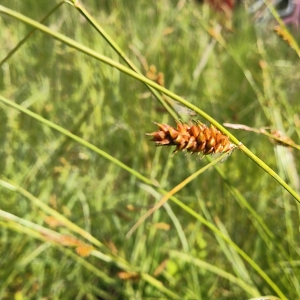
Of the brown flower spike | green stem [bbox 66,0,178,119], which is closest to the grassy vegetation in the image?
green stem [bbox 66,0,178,119]

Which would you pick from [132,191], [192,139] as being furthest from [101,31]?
[132,191]

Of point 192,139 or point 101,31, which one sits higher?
point 101,31

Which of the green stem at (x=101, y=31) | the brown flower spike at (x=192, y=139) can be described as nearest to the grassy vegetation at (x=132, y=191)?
the green stem at (x=101, y=31)

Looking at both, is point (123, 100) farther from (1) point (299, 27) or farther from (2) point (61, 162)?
(1) point (299, 27)

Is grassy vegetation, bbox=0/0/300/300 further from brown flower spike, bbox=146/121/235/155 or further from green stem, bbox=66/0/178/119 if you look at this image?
brown flower spike, bbox=146/121/235/155

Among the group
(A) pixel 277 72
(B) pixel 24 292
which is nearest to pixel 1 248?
(B) pixel 24 292

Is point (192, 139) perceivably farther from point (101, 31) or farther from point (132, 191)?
point (132, 191)
